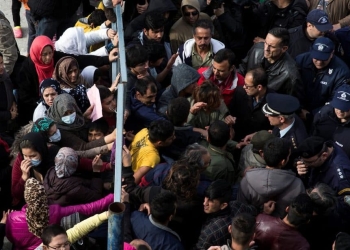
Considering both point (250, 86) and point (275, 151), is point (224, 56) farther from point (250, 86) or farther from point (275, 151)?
point (275, 151)

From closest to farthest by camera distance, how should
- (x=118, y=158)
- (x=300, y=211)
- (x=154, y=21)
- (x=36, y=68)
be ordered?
(x=118, y=158)
(x=300, y=211)
(x=36, y=68)
(x=154, y=21)

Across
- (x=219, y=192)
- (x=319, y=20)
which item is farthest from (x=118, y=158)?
(x=319, y=20)

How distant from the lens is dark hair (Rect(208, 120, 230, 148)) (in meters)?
5.68

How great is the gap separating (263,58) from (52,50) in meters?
2.27

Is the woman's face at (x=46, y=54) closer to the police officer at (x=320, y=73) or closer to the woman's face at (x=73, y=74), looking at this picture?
the woman's face at (x=73, y=74)

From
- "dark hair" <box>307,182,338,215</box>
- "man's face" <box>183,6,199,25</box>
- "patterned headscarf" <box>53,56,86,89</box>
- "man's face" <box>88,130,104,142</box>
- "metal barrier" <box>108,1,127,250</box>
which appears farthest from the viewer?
"man's face" <box>183,6,199,25</box>

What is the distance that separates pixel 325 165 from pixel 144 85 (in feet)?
6.00

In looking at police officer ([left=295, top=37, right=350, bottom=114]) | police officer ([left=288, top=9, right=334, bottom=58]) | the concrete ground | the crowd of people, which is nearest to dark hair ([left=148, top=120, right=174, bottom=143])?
the crowd of people

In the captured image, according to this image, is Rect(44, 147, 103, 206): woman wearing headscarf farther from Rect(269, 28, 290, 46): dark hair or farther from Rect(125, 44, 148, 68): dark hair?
Rect(269, 28, 290, 46): dark hair

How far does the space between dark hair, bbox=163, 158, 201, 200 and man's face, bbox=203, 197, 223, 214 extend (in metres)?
0.15

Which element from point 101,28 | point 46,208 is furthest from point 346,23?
point 46,208

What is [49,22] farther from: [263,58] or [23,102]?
[263,58]

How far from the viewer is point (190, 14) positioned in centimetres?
772

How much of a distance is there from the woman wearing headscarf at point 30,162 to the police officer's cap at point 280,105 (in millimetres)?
2067
